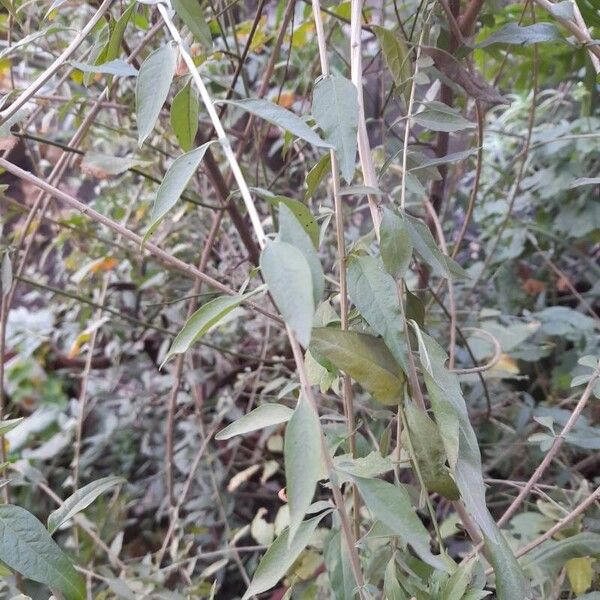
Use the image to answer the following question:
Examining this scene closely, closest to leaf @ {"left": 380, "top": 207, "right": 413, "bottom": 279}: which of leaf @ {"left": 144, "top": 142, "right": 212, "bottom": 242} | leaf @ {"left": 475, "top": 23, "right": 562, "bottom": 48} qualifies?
leaf @ {"left": 144, "top": 142, "right": 212, "bottom": 242}

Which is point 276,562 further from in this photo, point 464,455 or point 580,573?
point 580,573

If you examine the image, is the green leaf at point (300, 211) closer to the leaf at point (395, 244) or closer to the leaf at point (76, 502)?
the leaf at point (395, 244)

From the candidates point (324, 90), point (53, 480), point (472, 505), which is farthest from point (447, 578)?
point (53, 480)

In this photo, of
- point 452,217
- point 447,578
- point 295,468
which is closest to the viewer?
point 295,468

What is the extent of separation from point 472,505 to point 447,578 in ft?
0.30

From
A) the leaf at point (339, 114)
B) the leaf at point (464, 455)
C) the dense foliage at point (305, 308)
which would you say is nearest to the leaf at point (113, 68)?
the dense foliage at point (305, 308)

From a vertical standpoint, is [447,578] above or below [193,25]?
below

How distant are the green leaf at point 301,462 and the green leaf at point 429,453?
0.09 metres

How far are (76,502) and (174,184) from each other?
0.87ft

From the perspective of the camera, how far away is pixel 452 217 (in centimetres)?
130

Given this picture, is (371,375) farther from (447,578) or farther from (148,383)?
(148,383)

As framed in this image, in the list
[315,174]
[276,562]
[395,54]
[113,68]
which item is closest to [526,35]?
[395,54]

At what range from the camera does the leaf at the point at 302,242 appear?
27 centimetres

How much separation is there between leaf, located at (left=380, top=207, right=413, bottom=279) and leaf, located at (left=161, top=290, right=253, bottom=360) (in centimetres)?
9
